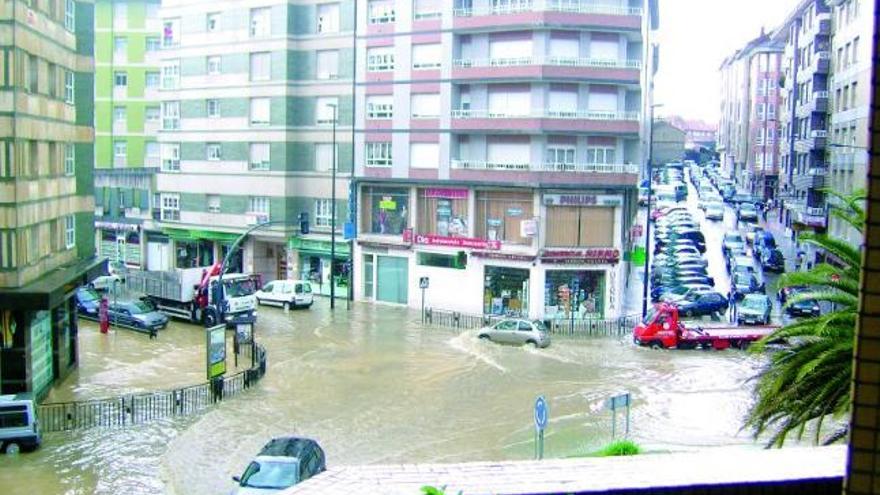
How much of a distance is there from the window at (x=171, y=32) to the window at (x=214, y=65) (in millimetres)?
3359

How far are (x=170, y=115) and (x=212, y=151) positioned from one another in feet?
15.7

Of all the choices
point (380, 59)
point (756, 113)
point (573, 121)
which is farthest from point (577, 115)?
point (756, 113)

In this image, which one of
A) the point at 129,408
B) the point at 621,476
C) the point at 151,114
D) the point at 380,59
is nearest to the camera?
the point at 621,476

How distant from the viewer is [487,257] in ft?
148

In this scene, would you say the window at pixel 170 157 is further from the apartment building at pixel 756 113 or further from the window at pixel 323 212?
the apartment building at pixel 756 113

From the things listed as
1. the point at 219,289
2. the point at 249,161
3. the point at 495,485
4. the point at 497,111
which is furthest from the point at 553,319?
the point at 495,485

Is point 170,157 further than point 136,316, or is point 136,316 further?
point 170,157

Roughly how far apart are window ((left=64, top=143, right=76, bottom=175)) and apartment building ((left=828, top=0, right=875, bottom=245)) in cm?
3370

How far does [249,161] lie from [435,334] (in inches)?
717

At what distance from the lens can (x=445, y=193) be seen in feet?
153

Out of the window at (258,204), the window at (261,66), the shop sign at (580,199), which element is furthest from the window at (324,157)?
the shop sign at (580,199)

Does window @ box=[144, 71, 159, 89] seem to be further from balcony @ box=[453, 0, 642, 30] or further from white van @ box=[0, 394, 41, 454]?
white van @ box=[0, 394, 41, 454]

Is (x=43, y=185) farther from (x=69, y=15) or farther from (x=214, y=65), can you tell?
(x=214, y=65)

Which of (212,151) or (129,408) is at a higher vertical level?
(212,151)
